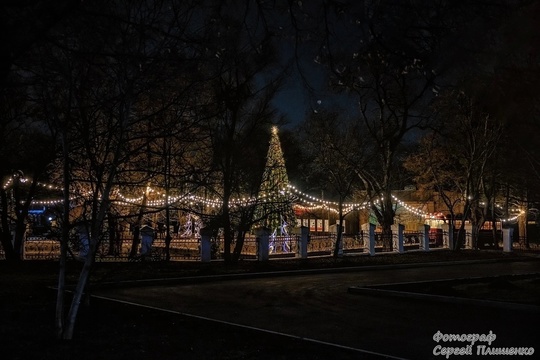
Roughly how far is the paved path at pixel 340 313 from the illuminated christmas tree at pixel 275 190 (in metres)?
8.91

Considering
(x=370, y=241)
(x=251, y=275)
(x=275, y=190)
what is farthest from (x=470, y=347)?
(x=370, y=241)

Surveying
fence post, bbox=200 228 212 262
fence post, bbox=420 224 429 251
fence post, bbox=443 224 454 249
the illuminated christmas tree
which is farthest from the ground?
fence post, bbox=443 224 454 249

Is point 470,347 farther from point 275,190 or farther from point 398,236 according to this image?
point 398,236

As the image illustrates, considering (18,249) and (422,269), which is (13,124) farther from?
(422,269)

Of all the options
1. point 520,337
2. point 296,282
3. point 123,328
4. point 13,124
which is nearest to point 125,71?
point 123,328

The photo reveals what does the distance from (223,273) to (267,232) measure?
257 inches

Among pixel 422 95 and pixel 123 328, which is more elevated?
pixel 422 95

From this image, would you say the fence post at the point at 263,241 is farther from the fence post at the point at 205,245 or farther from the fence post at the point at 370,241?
the fence post at the point at 370,241

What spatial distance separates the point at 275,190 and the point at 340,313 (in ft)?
56.0

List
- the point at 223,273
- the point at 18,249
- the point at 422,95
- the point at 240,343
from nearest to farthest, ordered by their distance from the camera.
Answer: the point at 240,343 < the point at 223,273 < the point at 18,249 < the point at 422,95

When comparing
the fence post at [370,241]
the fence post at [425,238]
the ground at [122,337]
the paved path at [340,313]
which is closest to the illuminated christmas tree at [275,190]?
the fence post at [370,241]

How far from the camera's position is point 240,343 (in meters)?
8.21

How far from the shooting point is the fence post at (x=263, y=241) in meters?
26.0

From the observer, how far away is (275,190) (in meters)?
28.6
